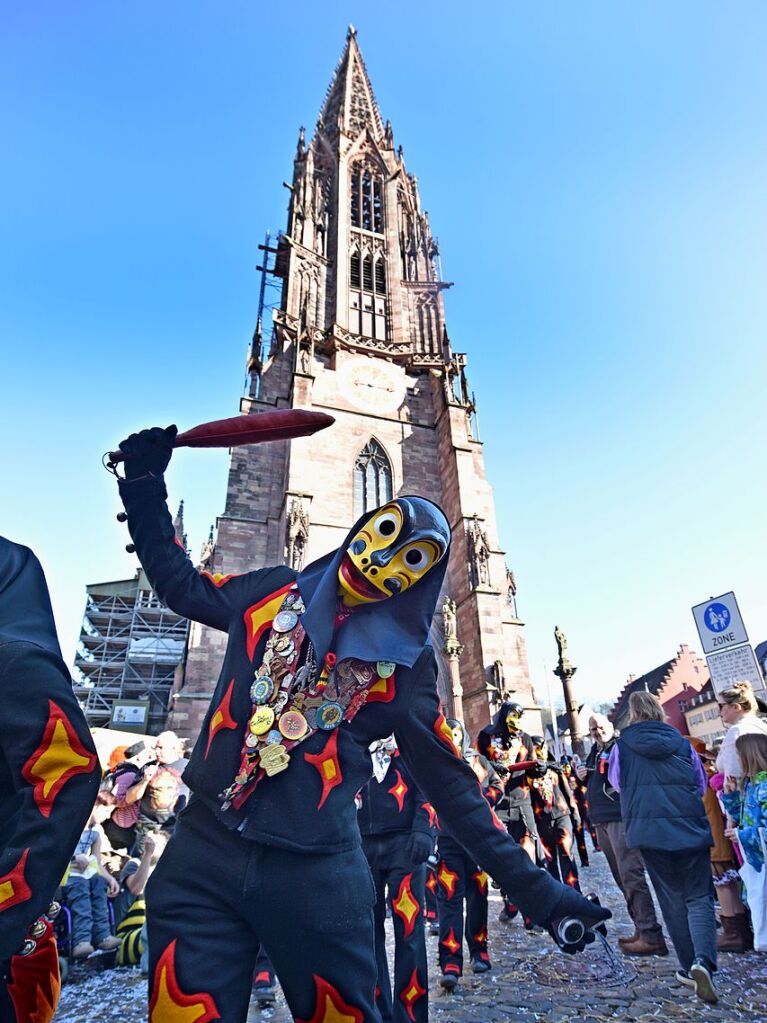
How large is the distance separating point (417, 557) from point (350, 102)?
140 feet

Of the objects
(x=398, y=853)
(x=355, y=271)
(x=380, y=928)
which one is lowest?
(x=380, y=928)

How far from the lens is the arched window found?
21.3 m

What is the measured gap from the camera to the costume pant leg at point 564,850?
5965 mm

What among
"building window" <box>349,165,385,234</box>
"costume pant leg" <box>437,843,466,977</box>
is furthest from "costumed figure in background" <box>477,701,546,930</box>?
"building window" <box>349,165,385,234</box>

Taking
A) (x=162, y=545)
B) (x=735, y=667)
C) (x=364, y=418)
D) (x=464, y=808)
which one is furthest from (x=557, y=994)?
(x=364, y=418)

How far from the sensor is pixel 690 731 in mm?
36531

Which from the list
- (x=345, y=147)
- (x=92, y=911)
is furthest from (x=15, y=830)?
(x=345, y=147)

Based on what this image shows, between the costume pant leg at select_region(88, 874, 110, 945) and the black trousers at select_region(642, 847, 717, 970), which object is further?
the costume pant leg at select_region(88, 874, 110, 945)

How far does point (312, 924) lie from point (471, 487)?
1997cm

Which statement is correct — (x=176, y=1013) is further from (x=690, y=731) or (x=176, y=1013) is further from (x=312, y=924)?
(x=690, y=731)

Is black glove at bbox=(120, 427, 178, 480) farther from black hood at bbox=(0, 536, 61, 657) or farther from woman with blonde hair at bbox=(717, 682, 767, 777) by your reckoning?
woman with blonde hair at bbox=(717, 682, 767, 777)

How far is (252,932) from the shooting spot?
1.52 meters

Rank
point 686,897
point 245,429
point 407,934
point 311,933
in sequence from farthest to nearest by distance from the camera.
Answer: point 686,897, point 407,934, point 245,429, point 311,933

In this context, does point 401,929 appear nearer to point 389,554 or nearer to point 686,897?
point 686,897
